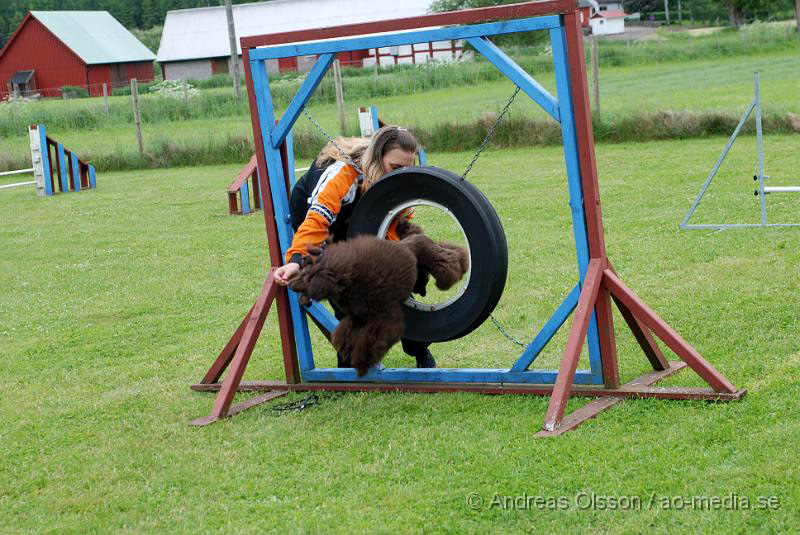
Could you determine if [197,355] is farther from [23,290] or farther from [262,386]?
[23,290]

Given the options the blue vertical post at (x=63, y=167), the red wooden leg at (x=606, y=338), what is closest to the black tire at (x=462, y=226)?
the red wooden leg at (x=606, y=338)

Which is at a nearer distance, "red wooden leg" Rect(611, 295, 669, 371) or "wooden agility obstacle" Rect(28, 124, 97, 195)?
"red wooden leg" Rect(611, 295, 669, 371)

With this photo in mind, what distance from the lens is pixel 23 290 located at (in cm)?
916

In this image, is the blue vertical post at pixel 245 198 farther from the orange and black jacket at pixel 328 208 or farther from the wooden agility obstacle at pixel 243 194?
the orange and black jacket at pixel 328 208

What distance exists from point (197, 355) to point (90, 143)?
738 inches

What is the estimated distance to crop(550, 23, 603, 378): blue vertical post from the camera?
4.61m

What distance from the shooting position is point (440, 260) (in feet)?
16.1

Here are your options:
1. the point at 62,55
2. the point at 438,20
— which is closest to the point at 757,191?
the point at 438,20

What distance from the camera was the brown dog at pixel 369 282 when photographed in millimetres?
4694

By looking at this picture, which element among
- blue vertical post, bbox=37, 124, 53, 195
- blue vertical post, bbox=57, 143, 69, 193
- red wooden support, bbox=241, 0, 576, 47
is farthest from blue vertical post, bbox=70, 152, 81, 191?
red wooden support, bbox=241, 0, 576, 47

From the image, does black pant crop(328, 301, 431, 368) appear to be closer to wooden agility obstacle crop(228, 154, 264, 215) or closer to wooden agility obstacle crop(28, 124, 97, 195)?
wooden agility obstacle crop(228, 154, 264, 215)

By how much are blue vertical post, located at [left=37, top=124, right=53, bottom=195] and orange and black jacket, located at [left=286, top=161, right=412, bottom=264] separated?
12.8 metres

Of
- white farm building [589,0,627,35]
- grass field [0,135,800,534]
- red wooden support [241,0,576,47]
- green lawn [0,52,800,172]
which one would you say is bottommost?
grass field [0,135,800,534]

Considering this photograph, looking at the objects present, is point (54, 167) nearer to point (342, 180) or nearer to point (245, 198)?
point (245, 198)
